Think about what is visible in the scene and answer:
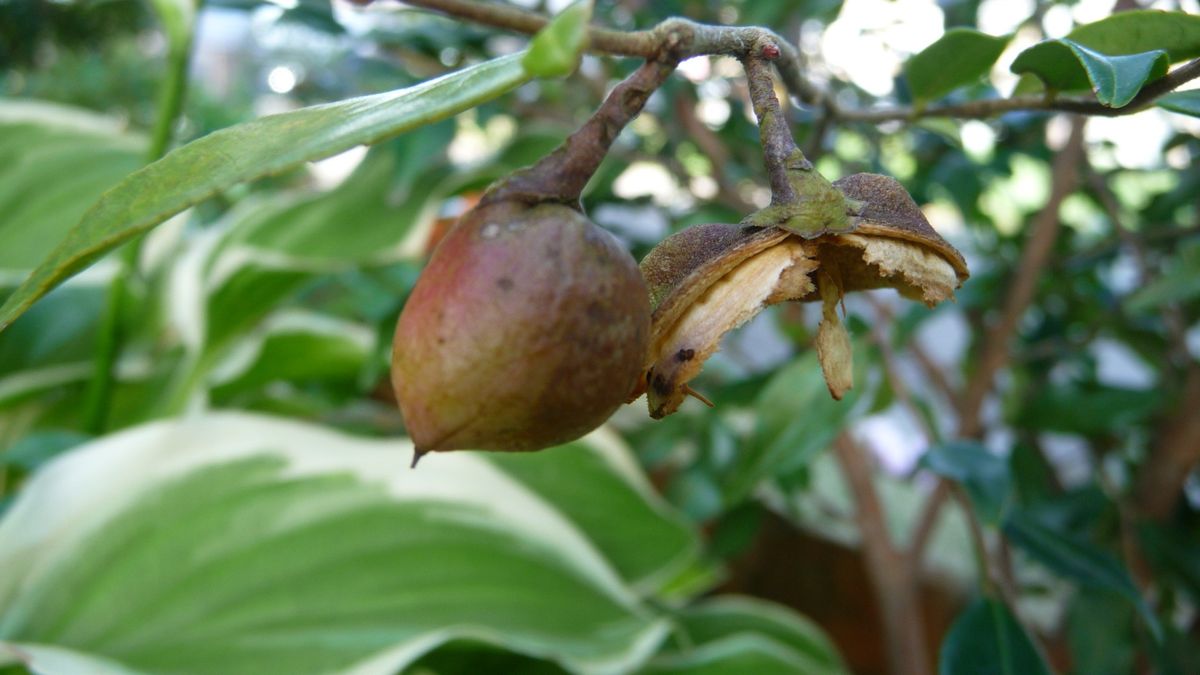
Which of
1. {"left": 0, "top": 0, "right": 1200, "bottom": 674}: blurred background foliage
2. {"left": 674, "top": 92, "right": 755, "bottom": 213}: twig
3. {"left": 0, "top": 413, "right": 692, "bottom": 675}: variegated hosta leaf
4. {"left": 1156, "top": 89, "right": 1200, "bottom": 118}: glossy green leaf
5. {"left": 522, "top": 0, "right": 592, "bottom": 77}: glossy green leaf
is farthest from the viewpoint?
{"left": 674, "top": 92, "right": 755, "bottom": 213}: twig

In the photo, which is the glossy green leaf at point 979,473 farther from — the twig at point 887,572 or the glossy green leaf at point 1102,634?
the twig at point 887,572

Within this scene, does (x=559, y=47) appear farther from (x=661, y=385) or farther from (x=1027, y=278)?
Result: (x=1027, y=278)

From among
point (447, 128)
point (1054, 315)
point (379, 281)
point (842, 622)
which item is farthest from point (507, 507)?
point (842, 622)

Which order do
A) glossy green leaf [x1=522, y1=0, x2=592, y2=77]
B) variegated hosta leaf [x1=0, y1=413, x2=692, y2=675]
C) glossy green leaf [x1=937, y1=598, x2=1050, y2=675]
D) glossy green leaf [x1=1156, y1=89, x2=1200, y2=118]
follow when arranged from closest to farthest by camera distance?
glossy green leaf [x1=522, y1=0, x2=592, y2=77] < glossy green leaf [x1=1156, y1=89, x2=1200, y2=118] < glossy green leaf [x1=937, y1=598, x2=1050, y2=675] < variegated hosta leaf [x1=0, y1=413, x2=692, y2=675]

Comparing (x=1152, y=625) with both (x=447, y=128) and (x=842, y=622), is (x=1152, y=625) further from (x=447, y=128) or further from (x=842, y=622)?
(x=842, y=622)

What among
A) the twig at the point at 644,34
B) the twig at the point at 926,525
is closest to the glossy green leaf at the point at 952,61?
the twig at the point at 644,34

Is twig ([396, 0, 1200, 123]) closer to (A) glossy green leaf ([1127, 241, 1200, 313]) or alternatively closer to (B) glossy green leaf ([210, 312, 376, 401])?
(A) glossy green leaf ([1127, 241, 1200, 313])

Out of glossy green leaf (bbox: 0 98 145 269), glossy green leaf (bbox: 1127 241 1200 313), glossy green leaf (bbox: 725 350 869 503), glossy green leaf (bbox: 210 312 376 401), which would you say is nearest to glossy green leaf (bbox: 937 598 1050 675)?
glossy green leaf (bbox: 725 350 869 503)
